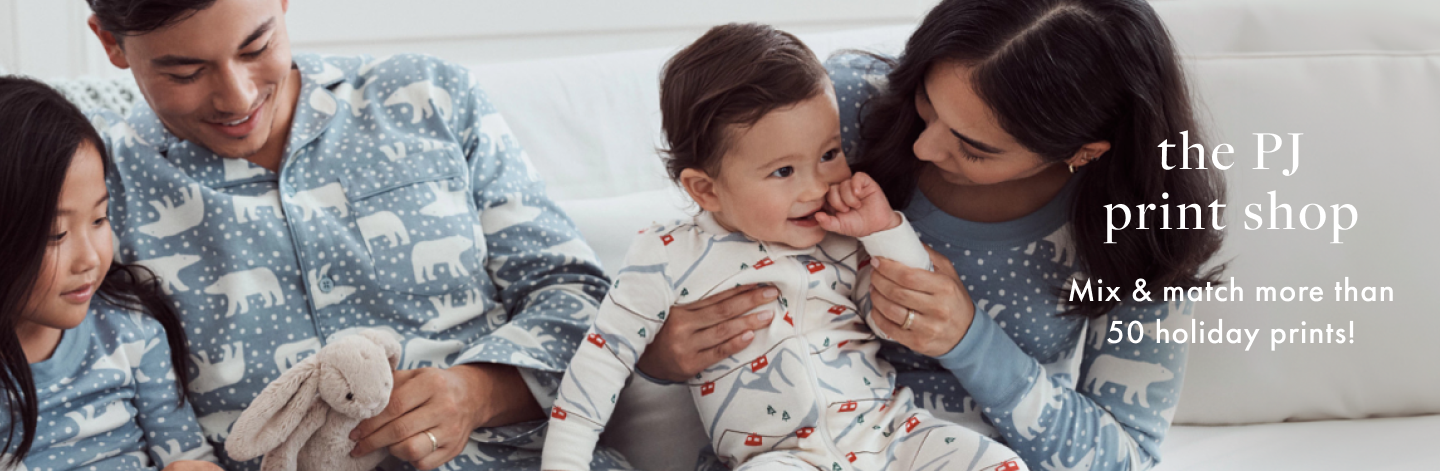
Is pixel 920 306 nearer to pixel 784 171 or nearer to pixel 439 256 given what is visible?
pixel 784 171

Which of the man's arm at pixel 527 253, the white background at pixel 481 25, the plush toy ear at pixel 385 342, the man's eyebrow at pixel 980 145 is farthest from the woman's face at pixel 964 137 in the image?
the white background at pixel 481 25

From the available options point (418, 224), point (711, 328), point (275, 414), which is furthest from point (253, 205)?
point (711, 328)

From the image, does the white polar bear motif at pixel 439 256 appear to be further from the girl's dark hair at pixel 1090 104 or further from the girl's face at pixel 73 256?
the girl's dark hair at pixel 1090 104

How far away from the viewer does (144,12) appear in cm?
112

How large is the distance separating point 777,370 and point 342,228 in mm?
594

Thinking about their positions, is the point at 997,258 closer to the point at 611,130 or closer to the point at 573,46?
the point at 611,130

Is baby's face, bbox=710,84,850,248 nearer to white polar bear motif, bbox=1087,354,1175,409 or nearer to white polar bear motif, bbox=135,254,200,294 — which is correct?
white polar bear motif, bbox=1087,354,1175,409

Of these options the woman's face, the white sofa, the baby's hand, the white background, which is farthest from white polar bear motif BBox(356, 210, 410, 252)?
the white background

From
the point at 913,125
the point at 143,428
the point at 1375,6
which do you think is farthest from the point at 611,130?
the point at 1375,6

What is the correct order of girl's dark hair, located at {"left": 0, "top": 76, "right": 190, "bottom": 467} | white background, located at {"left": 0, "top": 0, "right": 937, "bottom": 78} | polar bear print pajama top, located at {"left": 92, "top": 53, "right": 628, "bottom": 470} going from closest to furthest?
girl's dark hair, located at {"left": 0, "top": 76, "right": 190, "bottom": 467}
polar bear print pajama top, located at {"left": 92, "top": 53, "right": 628, "bottom": 470}
white background, located at {"left": 0, "top": 0, "right": 937, "bottom": 78}

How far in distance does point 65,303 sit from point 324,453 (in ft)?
1.02

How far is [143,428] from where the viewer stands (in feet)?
3.96

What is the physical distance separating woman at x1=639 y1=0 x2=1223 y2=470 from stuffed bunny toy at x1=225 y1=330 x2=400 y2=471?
331 millimetres

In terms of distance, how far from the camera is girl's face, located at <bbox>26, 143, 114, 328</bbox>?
1.09 m
